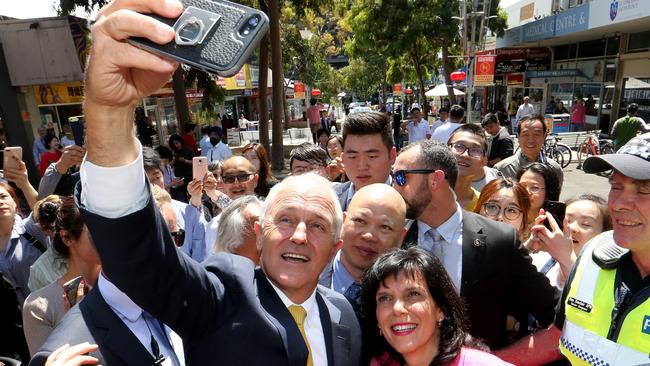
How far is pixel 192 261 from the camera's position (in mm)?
1312

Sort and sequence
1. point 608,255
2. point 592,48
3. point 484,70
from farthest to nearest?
point 592,48 → point 484,70 → point 608,255

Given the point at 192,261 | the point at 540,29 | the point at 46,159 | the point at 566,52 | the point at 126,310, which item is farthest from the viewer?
the point at 566,52

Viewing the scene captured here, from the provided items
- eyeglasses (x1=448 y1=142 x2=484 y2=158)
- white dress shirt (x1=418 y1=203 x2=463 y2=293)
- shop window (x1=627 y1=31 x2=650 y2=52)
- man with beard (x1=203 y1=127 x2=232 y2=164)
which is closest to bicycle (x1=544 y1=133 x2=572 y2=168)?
shop window (x1=627 y1=31 x2=650 y2=52)

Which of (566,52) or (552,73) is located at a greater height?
(566,52)

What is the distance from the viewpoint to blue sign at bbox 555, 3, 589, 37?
14850 millimetres

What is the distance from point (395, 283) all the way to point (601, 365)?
2.83ft

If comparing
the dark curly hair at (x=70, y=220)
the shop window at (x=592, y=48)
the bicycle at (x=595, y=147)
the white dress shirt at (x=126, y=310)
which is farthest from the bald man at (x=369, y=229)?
the shop window at (x=592, y=48)

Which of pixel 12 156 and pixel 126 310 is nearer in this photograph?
pixel 126 310

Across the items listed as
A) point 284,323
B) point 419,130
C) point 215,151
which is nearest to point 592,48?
point 419,130

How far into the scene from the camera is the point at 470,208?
3.78 m

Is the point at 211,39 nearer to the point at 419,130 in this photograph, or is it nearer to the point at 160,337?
the point at 160,337

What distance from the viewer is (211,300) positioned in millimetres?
1358

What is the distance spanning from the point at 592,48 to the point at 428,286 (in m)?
20.9

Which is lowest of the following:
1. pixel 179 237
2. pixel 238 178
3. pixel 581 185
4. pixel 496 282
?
pixel 581 185
